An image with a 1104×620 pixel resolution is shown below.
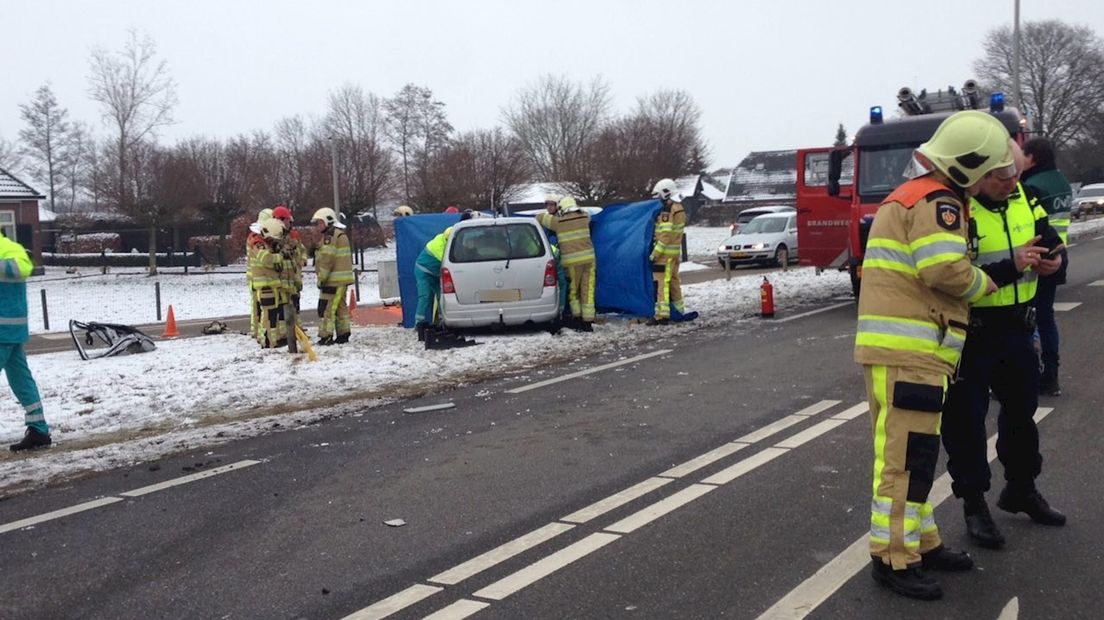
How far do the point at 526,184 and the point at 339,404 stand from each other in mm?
38256

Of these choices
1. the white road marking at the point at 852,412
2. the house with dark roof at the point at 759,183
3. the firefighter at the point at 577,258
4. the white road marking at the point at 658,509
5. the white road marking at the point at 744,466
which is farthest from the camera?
the house with dark roof at the point at 759,183

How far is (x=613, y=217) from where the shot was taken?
51.8ft

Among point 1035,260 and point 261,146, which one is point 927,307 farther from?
point 261,146

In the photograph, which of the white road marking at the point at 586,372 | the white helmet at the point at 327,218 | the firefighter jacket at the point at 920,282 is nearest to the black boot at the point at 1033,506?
the firefighter jacket at the point at 920,282

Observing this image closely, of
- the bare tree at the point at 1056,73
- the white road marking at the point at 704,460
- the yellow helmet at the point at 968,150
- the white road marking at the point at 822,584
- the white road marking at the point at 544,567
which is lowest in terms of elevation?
the white road marking at the point at 544,567

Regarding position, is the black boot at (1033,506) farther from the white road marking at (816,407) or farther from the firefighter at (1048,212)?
the white road marking at (816,407)

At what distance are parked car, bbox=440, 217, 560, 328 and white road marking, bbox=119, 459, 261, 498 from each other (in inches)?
255

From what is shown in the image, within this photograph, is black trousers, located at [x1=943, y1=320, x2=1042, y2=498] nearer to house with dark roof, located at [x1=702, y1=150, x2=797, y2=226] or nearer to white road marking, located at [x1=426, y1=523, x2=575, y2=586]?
white road marking, located at [x1=426, y1=523, x2=575, y2=586]

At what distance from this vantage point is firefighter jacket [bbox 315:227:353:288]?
14.4 metres

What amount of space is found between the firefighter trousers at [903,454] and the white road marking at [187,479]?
4.53 metres

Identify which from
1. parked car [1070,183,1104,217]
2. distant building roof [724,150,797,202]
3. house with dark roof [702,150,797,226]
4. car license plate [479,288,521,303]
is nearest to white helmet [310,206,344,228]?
car license plate [479,288,521,303]

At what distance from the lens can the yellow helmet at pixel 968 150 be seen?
14.6 ft

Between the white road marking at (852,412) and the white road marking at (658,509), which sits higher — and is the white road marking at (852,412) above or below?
above

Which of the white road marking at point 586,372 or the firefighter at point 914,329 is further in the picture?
the white road marking at point 586,372
